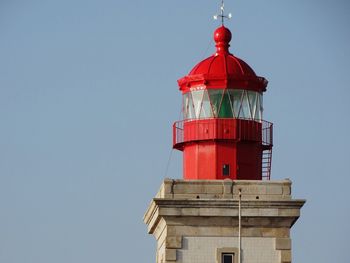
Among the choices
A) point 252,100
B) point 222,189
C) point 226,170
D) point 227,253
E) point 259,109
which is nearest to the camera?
point 227,253

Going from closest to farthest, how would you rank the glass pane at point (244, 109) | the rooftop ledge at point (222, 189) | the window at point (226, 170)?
1. the rooftop ledge at point (222, 189)
2. the window at point (226, 170)
3. the glass pane at point (244, 109)

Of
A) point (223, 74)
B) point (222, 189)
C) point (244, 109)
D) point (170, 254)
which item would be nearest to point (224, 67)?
point (223, 74)

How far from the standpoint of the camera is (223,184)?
3731 centimetres

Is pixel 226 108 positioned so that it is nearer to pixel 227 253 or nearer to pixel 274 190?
pixel 274 190

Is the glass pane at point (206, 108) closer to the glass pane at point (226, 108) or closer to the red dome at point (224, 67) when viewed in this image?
the glass pane at point (226, 108)

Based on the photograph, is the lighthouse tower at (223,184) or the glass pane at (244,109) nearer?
the lighthouse tower at (223,184)

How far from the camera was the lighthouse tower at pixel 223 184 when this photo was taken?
122 ft

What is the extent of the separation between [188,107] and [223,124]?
3.10ft

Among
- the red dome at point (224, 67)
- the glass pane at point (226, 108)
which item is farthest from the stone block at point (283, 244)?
the red dome at point (224, 67)

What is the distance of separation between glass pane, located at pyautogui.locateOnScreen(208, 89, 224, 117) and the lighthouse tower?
13 millimetres

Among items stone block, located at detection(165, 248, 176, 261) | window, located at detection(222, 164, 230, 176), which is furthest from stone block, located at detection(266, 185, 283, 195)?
stone block, located at detection(165, 248, 176, 261)

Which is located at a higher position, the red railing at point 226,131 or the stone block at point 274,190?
the red railing at point 226,131

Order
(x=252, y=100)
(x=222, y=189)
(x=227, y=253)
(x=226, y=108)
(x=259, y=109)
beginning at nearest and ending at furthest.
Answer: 1. (x=227, y=253)
2. (x=222, y=189)
3. (x=226, y=108)
4. (x=252, y=100)
5. (x=259, y=109)

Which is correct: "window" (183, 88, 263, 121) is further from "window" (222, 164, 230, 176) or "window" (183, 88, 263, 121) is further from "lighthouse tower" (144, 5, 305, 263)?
"window" (222, 164, 230, 176)
